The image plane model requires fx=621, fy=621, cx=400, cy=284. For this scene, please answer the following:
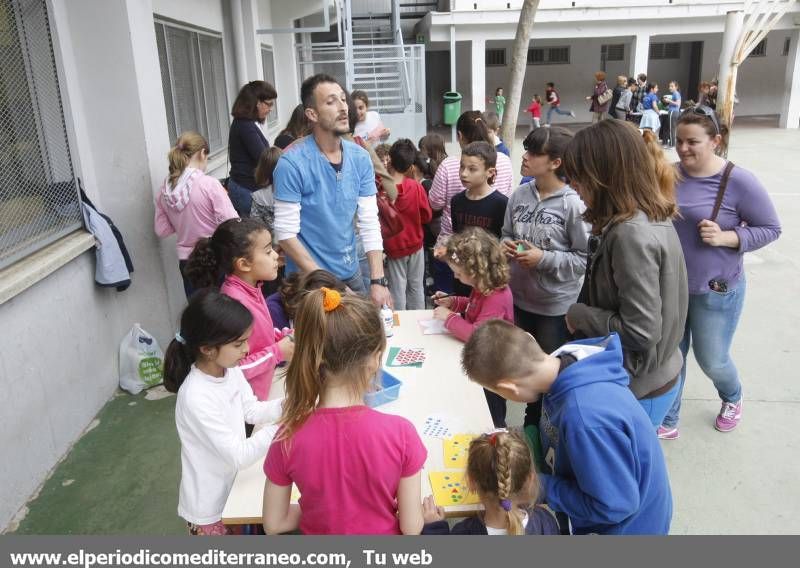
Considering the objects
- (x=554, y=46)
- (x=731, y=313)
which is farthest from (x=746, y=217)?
(x=554, y=46)

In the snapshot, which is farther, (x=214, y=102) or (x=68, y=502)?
(x=214, y=102)

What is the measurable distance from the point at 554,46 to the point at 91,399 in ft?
68.6

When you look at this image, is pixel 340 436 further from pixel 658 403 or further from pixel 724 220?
pixel 724 220

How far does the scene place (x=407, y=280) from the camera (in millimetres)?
4602

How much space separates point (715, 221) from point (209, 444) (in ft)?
7.89

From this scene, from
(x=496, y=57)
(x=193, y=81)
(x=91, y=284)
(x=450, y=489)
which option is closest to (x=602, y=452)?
(x=450, y=489)

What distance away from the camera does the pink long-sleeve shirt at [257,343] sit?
234 cm

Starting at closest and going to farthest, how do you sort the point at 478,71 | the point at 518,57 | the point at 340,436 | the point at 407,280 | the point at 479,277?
the point at 340,436 < the point at 479,277 < the point at 407,280 < the point at 518,57 < the point at 478,71

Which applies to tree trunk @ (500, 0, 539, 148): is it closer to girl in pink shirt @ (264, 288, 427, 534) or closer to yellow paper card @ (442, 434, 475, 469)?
yellow paper card @ (442, 434, 475, 469)

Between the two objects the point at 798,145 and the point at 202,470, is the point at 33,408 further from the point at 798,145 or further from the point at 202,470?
the point at 798,145

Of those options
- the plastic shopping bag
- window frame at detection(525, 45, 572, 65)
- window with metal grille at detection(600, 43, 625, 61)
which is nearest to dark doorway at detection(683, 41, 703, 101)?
window with metal grille at detection(600, 43, 625, 61)

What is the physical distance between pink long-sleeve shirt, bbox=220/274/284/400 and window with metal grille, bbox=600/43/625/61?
862 inches

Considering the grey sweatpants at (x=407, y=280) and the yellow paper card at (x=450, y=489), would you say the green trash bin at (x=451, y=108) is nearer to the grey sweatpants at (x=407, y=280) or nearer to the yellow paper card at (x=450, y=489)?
the grey sweatpants at (x=407, y=280)

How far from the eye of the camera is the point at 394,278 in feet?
14.7
